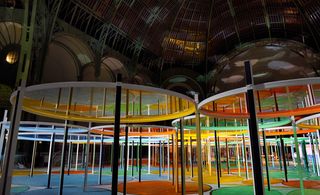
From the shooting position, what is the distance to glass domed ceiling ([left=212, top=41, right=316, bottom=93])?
20.4 metres

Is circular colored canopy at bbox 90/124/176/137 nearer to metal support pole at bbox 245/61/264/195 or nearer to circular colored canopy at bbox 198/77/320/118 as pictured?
circular colored canopy at bbox 198/77/320/118

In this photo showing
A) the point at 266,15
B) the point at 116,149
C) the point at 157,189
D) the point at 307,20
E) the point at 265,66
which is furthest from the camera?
the point at 265,66

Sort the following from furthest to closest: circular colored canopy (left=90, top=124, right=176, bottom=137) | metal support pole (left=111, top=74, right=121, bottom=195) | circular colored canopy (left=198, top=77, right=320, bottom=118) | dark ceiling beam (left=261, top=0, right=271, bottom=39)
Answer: dark ceiling beam (left=261, top=0, right=271, bottom=39) → circular colored canopy (left=90, top=124, right=176, bottom=137) → circular colored canopy (left=198, top=77, right=320, bottom=118) → metal support pole (left=111, top=74, right=121, bottom=195)

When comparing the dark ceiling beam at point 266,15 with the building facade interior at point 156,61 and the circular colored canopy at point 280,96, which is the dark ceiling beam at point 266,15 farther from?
the circular colored canopy at point 280,96

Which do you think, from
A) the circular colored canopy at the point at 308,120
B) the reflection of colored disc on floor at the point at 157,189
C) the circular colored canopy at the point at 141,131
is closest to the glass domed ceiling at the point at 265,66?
the circular colored canopy at the point at 308,120

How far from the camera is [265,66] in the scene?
21.5m

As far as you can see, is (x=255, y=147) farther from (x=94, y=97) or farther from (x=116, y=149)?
(x=94, y=97)

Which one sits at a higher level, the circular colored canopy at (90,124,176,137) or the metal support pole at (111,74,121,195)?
the circular colored canopy at (90,124,176,137)

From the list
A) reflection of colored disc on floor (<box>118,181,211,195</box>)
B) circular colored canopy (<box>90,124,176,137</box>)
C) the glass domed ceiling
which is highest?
the glass domed ceiling

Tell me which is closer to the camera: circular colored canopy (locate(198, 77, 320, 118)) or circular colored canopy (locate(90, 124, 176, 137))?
circular colored canopy (locate(198, 77, 320, 118))

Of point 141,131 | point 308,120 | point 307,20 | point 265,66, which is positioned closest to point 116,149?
point 141,131

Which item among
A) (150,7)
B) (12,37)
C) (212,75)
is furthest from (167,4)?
(12,37)

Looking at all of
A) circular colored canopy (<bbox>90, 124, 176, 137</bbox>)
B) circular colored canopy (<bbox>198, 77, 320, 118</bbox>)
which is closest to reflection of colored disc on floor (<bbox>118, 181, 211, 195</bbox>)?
circular colored canopy (<bbox>90, 124, 176, 137</bbox>)

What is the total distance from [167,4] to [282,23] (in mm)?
10203
